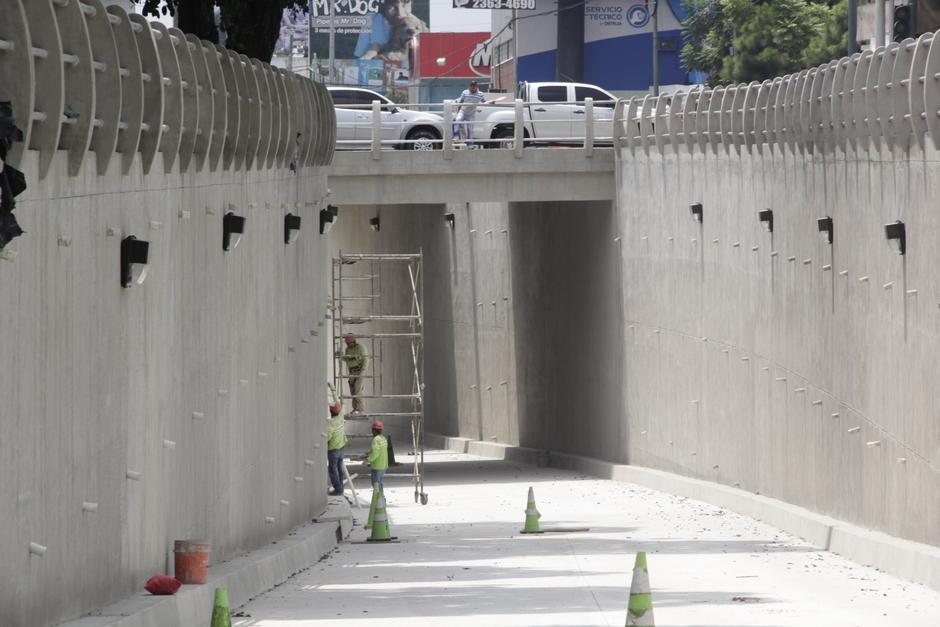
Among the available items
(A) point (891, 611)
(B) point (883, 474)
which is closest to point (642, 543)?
(B) point (883, 474)

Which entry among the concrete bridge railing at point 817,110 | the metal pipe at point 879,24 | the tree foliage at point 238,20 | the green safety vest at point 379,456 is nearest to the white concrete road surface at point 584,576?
the green safety vest at point 379,456

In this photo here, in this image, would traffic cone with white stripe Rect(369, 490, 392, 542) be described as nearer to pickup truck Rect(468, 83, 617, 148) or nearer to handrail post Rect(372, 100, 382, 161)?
handrail post Rect(372, 100, 382, 161)

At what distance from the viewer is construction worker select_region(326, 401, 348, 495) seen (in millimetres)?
28500

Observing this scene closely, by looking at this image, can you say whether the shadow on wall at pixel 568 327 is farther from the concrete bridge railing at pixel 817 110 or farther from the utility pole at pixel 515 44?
the utility pole at pixel 515 44

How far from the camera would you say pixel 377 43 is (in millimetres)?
111062

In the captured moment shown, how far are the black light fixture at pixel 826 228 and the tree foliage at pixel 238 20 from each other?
788cm

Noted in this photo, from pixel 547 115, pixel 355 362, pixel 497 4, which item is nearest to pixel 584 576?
pixel 355 362

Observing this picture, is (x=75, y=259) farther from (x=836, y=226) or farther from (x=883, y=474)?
(x=836, y=226)

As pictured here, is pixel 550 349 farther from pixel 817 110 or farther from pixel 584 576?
pixel 584 576

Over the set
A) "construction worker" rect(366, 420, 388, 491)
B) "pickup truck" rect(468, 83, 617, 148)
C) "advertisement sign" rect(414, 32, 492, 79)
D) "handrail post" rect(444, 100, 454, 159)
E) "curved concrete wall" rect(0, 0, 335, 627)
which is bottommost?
"construction worker" rect(366, 420, 388, 491)

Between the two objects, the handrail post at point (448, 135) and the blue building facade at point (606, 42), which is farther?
the blue building facade at point (606, 42)

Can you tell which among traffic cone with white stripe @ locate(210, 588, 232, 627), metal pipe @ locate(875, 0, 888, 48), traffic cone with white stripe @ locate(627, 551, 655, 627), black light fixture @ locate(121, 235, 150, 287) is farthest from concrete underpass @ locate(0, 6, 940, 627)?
metal pipe @ locate(875, 0, 888, 48)

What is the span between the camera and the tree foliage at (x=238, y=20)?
2498cm

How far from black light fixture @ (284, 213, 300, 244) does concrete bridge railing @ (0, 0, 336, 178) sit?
70 cm
